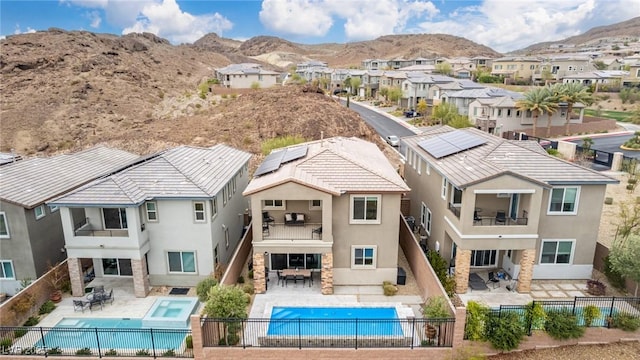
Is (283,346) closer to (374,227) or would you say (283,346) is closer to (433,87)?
(374,227)

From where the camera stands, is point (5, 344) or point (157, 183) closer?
point (5, 344)

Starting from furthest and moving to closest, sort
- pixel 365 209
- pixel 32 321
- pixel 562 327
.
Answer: pixel 365 209 → pixel 32 321 → pixel 562 327

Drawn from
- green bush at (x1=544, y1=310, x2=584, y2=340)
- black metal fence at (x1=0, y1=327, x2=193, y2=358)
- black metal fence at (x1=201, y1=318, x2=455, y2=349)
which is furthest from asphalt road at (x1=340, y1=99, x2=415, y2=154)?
black metal fence at (x1=0, y1=327, x2=193, y2=358)

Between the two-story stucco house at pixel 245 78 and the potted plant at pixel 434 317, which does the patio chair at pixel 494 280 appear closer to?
the potted plant at pixel 434 317

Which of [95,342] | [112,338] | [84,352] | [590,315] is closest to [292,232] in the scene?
[112,338]

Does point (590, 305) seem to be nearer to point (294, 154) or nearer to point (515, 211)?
point (515, 211)

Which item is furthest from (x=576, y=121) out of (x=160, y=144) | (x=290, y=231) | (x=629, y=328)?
(x=160, y=144)

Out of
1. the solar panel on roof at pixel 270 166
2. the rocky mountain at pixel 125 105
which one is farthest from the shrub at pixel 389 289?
the rocky mountain at pixel 125 105
